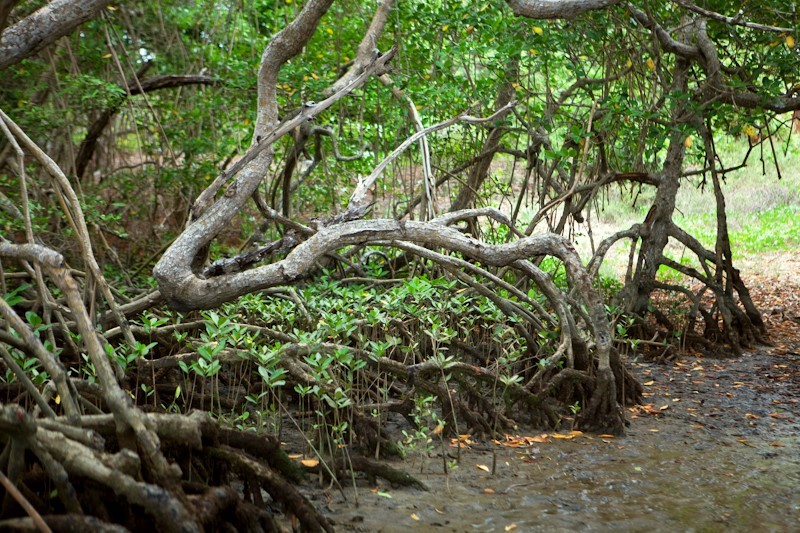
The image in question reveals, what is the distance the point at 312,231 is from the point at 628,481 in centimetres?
205

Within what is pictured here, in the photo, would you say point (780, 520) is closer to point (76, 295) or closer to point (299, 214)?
point (76, 295)

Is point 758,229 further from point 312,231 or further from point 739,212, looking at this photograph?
point 312,231

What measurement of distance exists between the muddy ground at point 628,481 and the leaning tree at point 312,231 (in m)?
0.27

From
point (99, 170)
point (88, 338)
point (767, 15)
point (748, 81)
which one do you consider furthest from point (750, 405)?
point (99, 170)

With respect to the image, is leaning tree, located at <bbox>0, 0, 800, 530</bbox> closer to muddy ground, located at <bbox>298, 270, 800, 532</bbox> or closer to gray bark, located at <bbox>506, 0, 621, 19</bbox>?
gray bark, located at <bbox>506, 0, 621, 19</bbox>

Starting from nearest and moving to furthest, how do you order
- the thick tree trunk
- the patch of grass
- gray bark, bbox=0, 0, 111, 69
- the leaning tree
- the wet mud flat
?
the leaning tree, the wet mud flat, gray bark, bbox=0, 0, 111, 69, the thick tree trunk, the patch of grass

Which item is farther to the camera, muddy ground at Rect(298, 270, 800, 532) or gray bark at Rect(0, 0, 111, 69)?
gray bark at Rect(0, 0, 111, 69)

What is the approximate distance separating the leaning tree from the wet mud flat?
0.27 meters

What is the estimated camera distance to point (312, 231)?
14.8 ft

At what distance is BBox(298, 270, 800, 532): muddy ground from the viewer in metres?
3.23

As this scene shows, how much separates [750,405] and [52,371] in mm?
4385

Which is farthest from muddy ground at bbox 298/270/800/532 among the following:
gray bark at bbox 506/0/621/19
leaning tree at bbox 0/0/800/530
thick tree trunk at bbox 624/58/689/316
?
gray bark at bbox 506/0/621/19

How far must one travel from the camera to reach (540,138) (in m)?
6.54

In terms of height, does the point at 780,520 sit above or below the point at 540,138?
below
